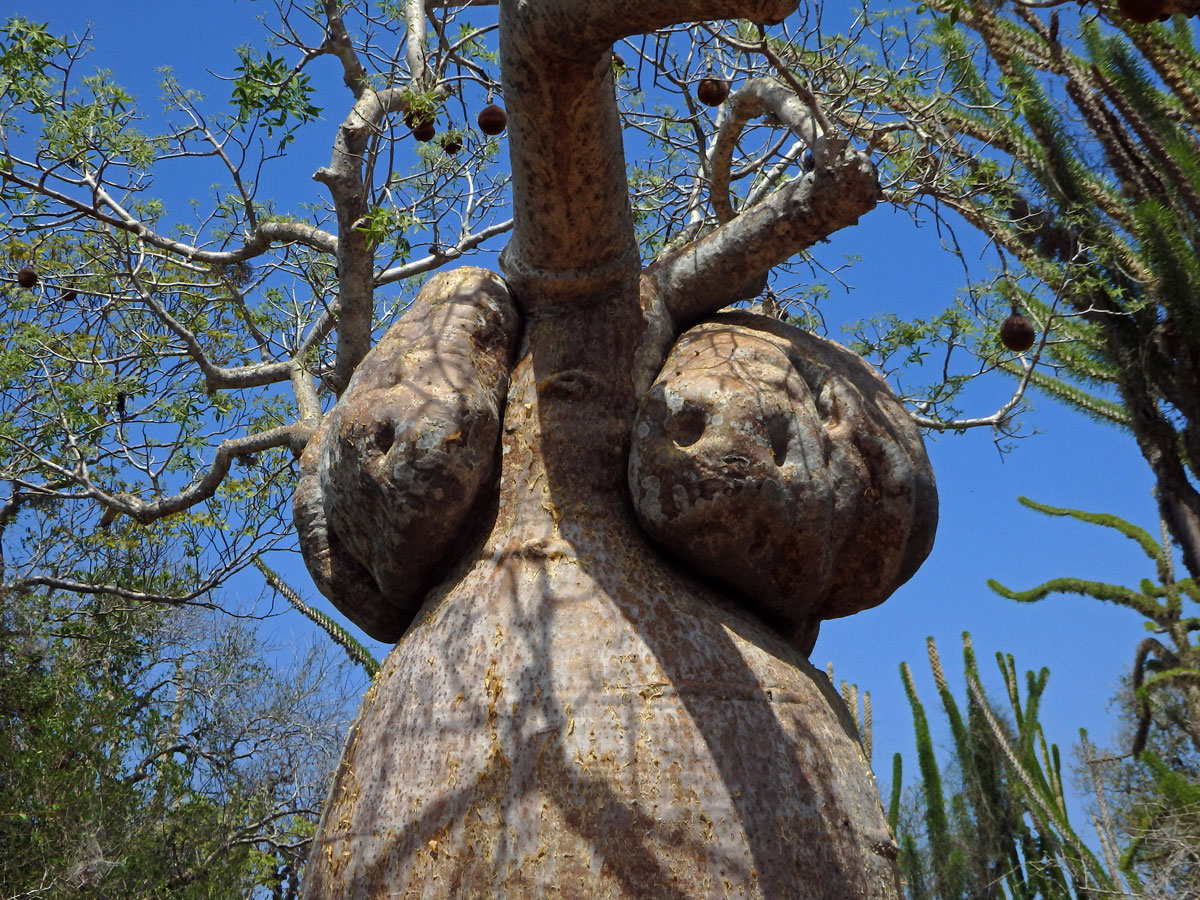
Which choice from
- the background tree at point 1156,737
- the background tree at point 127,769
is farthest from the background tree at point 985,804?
the background tree at point 127,769

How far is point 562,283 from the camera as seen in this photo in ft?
10.7

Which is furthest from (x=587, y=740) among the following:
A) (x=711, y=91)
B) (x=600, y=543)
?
(x=711, y=91)

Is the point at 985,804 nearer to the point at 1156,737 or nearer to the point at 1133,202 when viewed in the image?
the point at 1156,737

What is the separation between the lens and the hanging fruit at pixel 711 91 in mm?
4648

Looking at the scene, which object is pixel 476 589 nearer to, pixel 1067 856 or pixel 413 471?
pixel 413 471

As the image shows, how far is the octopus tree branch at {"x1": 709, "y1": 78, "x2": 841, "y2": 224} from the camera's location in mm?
3388

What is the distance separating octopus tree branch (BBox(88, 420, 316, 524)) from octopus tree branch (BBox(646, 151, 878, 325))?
6.56 feet

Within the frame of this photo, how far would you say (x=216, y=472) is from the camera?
562cm

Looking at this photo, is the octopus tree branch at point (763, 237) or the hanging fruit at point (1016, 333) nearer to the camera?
the octopus tree branch at point (763, 237)

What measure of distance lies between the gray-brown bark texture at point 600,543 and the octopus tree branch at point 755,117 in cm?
26

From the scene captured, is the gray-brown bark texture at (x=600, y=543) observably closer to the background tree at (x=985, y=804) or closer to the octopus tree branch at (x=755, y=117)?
the octopus tree branch at (x=755, y=117)

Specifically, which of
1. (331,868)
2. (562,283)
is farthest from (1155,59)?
(331,868)

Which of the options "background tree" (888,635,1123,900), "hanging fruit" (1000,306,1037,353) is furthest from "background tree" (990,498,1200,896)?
"hanging fruit" (1000,306,1037,353)

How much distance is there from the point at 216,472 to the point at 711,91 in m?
3.04
